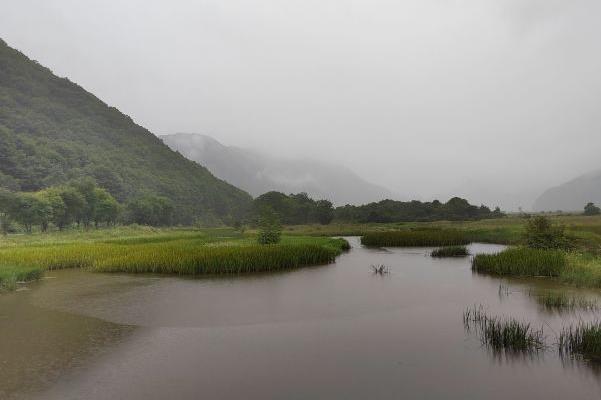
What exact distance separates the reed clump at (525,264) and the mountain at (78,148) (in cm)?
10975

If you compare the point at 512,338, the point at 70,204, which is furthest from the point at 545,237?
the point at 70,204

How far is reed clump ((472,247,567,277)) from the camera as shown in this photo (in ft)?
85.1

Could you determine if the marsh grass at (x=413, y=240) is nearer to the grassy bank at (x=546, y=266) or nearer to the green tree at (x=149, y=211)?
the grassy bank at (x=546, y=266)

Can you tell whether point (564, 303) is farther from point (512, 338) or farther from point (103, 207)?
point (103, 207)

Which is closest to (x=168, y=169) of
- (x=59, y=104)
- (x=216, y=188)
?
(x=216, y=188)

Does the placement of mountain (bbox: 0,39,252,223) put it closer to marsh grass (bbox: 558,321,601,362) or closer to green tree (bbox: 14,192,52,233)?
green tree (bbox: 14,192,52,233)

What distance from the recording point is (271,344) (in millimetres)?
13297

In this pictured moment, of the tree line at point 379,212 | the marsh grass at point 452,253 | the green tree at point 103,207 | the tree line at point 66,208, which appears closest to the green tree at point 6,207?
the tree line at point 66,208

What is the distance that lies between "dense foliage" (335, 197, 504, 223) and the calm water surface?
331 feet

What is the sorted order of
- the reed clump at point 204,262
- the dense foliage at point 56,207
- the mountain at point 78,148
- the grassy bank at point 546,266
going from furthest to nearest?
1. the mountain at point 78,148
2. the dense foliage at point 56,207
3. the reed clump at point 204,262
4. the grassy bank at point 546,266

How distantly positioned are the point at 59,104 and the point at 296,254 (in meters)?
168

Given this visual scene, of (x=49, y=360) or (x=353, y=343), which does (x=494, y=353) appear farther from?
(x=49, y=360)

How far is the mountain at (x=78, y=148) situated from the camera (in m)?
113

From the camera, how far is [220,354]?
12.3 m
